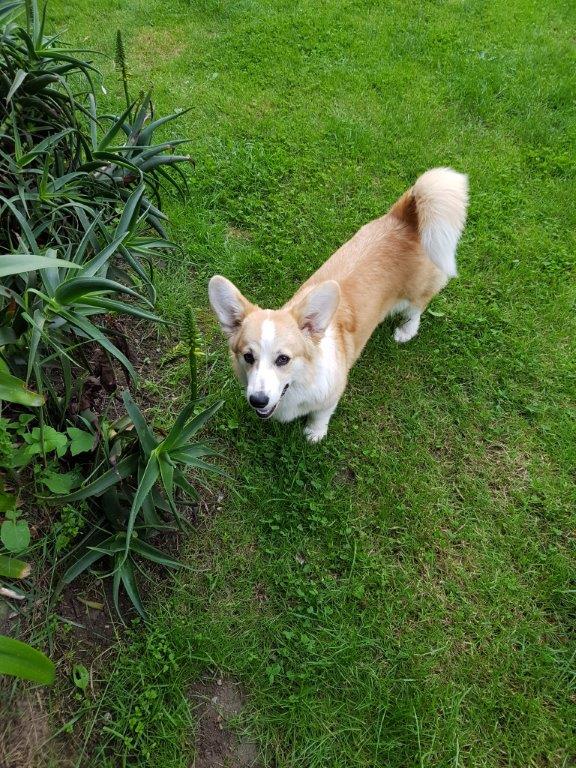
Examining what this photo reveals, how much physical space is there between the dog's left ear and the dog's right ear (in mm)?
218

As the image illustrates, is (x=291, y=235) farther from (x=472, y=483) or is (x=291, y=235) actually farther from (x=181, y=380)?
(x=472, y=483)

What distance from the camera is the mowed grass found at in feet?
6.07

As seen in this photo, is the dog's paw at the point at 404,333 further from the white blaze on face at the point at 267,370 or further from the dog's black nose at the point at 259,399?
the dog's black nose at the point at 259,399

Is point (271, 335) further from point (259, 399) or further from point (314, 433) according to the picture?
point (314, 433)

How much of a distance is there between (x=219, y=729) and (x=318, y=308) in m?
1.58

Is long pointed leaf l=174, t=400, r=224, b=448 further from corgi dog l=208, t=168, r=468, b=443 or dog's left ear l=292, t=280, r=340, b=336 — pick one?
dog's left ear l=292, t=280, r=340, b=336

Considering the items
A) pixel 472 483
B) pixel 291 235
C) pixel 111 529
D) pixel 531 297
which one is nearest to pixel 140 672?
pixel 111 529

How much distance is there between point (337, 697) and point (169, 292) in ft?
7.12

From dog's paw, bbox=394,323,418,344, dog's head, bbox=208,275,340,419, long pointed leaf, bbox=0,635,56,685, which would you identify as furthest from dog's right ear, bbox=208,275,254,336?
long pointed leaf, bbox=0,635,56,685

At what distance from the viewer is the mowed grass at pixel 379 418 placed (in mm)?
1849

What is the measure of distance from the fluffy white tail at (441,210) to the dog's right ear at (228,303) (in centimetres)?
96

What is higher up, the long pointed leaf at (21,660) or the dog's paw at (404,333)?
the long pointed leaf at (21,660)

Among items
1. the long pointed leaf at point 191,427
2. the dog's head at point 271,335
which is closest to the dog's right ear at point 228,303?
the dog's head at point 271,335

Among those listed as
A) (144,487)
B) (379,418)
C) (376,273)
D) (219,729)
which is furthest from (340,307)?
(219,729)
